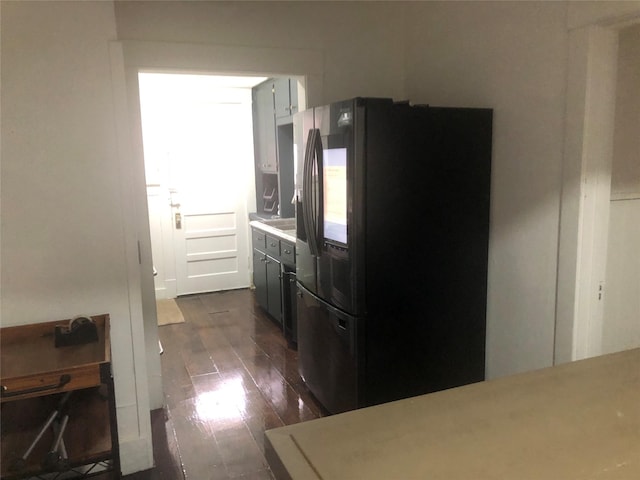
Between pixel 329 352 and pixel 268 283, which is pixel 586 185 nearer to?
pixel 329 352

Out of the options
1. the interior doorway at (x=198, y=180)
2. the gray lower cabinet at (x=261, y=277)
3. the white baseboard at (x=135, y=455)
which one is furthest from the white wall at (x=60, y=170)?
the interior doorway at (x=198, y=180)

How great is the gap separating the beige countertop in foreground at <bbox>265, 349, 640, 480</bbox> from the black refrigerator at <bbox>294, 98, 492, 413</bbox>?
130 cm

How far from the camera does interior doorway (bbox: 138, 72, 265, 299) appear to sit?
542 centimetres

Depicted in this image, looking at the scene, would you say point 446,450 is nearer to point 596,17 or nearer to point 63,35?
point 596,17

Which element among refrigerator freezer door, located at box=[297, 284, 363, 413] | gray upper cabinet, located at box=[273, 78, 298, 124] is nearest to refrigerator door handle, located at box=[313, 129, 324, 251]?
refrigerator freezer door, located at box=[297, 284, 363, 413]

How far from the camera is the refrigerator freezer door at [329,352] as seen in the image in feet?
8.36

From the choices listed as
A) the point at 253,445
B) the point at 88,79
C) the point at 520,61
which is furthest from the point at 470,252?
the point at 88,79

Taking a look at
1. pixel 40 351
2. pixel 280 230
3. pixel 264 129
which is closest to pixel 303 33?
pixel 280 230

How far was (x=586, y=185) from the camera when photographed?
212 centimetres

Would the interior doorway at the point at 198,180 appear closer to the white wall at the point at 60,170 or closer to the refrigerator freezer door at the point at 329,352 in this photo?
the refrigerator freezer door at the point at 329,352

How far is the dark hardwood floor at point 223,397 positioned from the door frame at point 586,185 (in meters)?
1.55

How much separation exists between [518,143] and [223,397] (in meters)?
2.35

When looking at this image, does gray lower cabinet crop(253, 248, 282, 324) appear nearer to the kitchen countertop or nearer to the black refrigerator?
the kitchen countertop

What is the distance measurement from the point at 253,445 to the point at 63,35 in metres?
2.20
